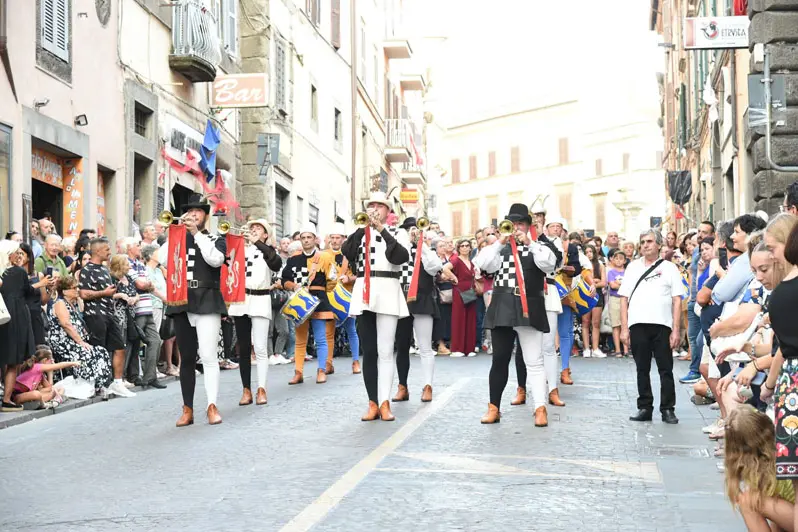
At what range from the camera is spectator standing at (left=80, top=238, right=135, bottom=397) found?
47.7 feet

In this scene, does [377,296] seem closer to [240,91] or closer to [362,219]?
[362,219]

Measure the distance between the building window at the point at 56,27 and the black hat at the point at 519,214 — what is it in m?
8.79

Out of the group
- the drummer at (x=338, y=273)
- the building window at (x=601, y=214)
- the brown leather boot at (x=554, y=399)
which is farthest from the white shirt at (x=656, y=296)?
the building window at (x=601, y=214)

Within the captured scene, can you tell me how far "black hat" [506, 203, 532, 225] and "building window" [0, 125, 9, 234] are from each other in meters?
7.49

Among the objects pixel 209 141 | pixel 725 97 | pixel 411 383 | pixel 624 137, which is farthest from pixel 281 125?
pixel 624 137

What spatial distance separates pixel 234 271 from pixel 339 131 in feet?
86.6

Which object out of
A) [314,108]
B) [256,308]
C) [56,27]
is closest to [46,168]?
[56,27]

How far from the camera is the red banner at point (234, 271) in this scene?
40.0ft

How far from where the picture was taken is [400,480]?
8.28 m

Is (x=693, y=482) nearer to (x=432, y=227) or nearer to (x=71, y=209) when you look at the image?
(x=71, y=209)

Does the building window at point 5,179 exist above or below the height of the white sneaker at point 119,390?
above

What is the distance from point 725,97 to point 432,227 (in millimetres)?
6284

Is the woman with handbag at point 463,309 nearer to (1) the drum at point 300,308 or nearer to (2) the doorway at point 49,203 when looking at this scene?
(1) the drum at point 300,308

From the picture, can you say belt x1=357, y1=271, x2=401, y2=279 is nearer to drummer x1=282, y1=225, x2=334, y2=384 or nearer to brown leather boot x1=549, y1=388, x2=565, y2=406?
brown leather boot x1=549, y1=388, x2=565, y2=406
